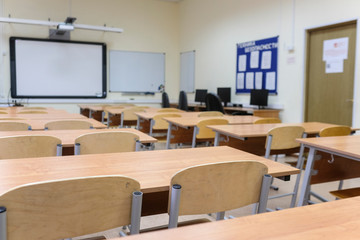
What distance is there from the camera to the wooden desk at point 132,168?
1.30 meters

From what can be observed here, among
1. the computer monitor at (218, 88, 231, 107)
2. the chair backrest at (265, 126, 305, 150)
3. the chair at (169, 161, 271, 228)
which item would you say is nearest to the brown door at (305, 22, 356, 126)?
the computer monitor at (218, 88, 231, 107)

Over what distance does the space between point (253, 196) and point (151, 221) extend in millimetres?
1428

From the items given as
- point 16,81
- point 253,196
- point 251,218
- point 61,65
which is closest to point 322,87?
point 253,196

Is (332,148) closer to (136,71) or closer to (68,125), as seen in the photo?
(68,125)

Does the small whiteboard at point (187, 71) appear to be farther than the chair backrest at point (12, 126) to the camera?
Yes

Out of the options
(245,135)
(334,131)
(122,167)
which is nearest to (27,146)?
(122,167)

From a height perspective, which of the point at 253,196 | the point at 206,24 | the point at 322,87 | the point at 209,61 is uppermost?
the point at 206,24

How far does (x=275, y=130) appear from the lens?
270cm

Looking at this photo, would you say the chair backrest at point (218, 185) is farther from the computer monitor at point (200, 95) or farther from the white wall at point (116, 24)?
the white wall at point (116, 24)

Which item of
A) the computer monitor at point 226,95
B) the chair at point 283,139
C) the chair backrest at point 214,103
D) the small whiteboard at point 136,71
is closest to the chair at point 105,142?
the chair at point 283,139

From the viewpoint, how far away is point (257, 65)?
20.9ft

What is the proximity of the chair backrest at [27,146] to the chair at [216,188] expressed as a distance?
113 centimetres

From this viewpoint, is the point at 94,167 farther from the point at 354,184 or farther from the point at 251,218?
the point at 354,184

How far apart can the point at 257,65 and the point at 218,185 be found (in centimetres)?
548
